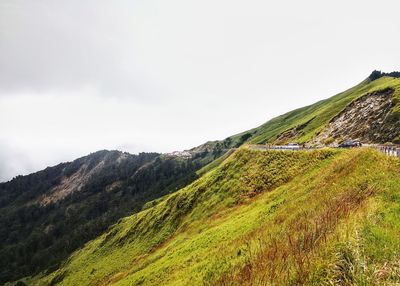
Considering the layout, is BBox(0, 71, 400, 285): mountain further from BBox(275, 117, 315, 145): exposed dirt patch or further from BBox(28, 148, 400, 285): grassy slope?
BBox(275, 117, 315, 145): exposed dirt patch

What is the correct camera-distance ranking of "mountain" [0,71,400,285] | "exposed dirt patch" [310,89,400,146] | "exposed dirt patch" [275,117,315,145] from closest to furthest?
1. "mountain" [0,71,400,285]
2. "exposed dirt patch" [310,89,400,146]
3. "exposed dirt patch" [275,117,315,145]

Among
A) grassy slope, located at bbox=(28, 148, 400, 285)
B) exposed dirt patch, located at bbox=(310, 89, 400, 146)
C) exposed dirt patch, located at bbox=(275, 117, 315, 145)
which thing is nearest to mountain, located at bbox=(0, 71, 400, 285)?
grassy slope, located at bbox=(28, 148, 400, 285)

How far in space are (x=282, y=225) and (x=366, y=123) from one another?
83.6 meters

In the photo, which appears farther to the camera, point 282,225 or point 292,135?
point 292,135

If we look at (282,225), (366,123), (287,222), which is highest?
A: (287,222)

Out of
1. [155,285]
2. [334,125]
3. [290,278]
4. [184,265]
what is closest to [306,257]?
[290,278]

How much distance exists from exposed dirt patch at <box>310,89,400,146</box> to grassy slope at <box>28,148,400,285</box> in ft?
125

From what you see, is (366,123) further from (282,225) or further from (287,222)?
(282,225)

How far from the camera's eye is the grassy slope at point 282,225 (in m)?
9.56

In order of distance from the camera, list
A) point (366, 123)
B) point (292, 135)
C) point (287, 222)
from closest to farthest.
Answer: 1. point (287, 222)
2. point (366, 123)
3. point (292, 135)

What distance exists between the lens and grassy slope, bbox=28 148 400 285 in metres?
9.56

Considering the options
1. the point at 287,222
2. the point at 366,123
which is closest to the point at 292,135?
the point at 366,123

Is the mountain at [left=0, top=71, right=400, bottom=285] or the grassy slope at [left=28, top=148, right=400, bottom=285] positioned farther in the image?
the mountain at [left=0, top=71, right=400, bottom=285]

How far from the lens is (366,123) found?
91938 millimetres
